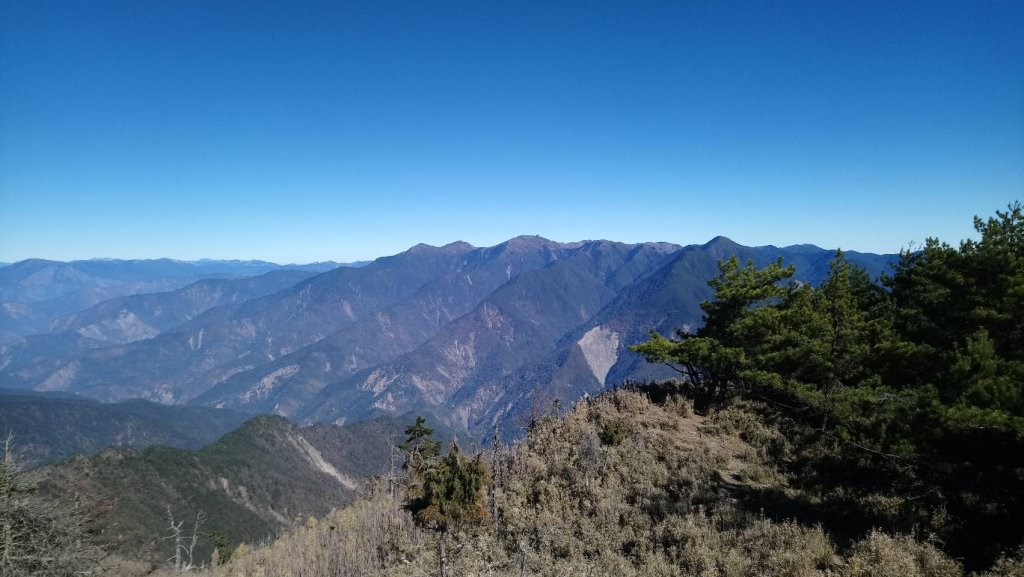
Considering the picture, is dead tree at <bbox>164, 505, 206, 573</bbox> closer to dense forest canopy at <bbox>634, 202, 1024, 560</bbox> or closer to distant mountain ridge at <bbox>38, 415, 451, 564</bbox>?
distant mountain ridge at <bbox>38, 415, 451, 564</bbox>

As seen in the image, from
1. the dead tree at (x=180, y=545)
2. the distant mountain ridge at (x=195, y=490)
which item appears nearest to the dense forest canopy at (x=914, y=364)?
the dead tree at (x=180, y=545)

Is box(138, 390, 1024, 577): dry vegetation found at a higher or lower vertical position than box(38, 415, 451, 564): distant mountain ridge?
higher

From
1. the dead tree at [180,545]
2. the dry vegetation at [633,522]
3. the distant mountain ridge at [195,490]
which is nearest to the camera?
the dry vegetation at [633,522]

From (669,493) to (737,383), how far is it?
52.4 feet

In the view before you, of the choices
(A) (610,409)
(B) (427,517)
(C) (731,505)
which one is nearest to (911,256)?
(A) (610,409)

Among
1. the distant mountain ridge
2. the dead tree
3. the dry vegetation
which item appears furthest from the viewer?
the distant mountain ridge

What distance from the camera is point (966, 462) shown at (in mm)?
12406

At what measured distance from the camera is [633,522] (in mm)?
15844

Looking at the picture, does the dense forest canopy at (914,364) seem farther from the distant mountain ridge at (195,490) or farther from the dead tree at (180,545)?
the distant mountain ridge at (195,490)

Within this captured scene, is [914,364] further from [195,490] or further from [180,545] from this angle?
[195,490]

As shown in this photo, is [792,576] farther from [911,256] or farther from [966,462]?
[911,256]

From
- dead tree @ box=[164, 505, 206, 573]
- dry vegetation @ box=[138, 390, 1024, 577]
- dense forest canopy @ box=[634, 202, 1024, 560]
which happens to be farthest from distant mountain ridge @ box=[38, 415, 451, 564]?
dense forest canopy @ box=[634, 202, 1024, 560]

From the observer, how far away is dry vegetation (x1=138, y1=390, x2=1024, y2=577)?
11.9m

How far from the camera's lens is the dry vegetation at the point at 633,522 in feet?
38.9
